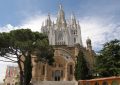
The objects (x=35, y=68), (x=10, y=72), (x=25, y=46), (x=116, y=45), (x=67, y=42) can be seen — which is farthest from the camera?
(x=67, y=42)

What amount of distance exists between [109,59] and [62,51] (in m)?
21.8

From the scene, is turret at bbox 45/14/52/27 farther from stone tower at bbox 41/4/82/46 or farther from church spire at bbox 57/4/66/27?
church spire at bbox 57/4/66/27

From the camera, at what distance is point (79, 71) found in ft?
133

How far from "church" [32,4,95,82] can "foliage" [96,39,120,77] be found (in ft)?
46.8

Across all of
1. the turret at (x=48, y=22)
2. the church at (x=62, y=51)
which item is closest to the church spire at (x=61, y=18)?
the church at (x=62, y=51)

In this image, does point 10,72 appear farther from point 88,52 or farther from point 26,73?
point 26,73

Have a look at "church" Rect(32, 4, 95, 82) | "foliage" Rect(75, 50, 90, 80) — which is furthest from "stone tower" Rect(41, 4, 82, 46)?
"foliage" Rect(75, 50, 90, 80)

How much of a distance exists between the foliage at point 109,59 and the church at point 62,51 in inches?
561

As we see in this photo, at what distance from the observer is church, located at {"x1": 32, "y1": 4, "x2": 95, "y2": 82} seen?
54875 mm

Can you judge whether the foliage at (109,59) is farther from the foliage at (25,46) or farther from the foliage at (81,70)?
the foliage at (25,46)

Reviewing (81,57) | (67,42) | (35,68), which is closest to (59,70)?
(35,68)

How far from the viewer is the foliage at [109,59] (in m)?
39.5

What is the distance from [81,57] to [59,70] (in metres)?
14.8

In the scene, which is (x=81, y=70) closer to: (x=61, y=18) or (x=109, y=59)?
(x=109, y=59)
